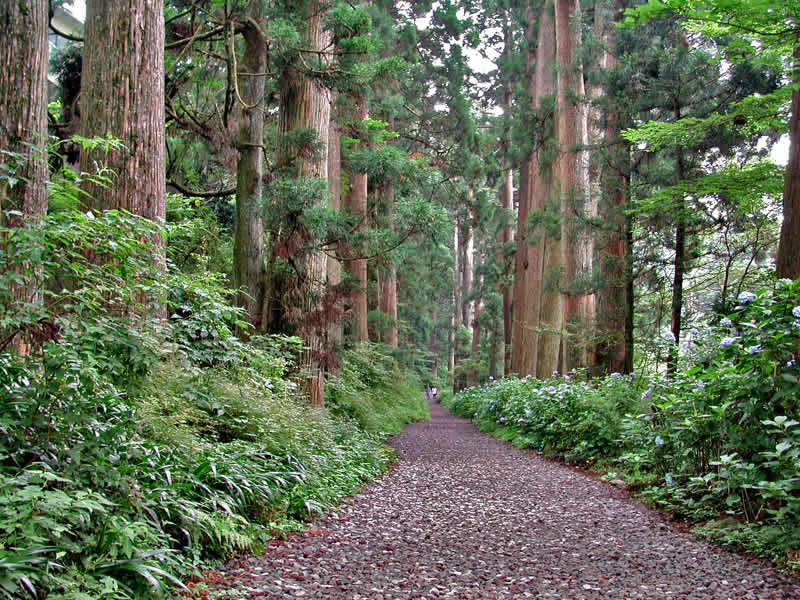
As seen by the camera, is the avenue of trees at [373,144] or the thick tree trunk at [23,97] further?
the avenue of trees at [373,144]

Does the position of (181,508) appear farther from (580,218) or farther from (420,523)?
(580,218)

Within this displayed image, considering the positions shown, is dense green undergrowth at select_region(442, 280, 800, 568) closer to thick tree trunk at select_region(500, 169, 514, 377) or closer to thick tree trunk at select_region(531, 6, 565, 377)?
thick tree trunk at select_region(531, 6, 565, 377)

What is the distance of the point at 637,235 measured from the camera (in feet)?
37.2

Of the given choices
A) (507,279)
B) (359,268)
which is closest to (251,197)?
(359,268)

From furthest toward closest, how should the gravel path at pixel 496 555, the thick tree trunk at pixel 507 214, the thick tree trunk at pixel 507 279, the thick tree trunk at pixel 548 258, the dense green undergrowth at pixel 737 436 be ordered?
the thick tree trunk at pixel 507 279
the thick tree trunk at pixel 507 214
the thick tree trunk at pixel 548 258
the dense green undergrowth at pixel 737 436
the gravel path at pixel 496 555

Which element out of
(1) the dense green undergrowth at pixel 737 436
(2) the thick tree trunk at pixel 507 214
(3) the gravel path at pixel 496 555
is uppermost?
(2) the thick tree trunk at pixel 507 214

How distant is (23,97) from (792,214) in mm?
6661

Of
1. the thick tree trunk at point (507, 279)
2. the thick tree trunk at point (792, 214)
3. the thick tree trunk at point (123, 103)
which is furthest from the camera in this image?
the thick tree trunk at point (507, 279)

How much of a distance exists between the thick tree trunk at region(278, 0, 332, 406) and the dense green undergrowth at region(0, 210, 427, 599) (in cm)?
343

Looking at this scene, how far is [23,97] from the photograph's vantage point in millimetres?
4484

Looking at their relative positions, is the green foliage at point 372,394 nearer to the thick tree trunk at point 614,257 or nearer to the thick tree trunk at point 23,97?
the thick tree trunk at point 614,257

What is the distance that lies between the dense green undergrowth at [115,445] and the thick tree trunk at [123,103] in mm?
637

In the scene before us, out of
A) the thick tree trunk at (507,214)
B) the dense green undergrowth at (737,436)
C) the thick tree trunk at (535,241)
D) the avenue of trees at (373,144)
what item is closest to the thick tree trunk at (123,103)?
the avenue of trees at (373,144)

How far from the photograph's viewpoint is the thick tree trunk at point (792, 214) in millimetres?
5871
